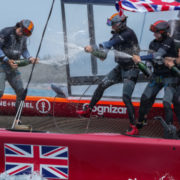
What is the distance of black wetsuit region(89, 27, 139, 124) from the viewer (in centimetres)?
308

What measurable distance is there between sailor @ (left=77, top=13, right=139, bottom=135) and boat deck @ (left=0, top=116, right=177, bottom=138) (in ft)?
0.55

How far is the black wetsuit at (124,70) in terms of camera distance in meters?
3.08

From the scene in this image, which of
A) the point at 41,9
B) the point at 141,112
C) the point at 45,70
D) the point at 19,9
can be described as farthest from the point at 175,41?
the point at 19,9

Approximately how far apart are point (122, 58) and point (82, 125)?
0.74 meters

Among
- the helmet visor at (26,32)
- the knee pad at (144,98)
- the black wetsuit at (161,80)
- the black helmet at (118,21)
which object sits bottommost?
the knee pad at (144,98)

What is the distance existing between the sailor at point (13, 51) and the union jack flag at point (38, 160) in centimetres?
70

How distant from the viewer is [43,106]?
3.91 metres

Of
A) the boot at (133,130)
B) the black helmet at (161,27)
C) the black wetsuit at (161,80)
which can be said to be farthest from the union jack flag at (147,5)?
the boot at (133,130)

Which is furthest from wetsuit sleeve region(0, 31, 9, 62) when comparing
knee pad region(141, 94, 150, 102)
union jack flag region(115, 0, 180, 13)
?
knee pad region(141, 94, 150, 102)

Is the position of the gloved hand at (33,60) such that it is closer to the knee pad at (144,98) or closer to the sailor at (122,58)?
the sailor at (122,58)

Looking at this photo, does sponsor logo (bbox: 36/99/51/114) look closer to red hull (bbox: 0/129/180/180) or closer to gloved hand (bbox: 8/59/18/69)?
gloved hand (bbox: 8/59/18/69)

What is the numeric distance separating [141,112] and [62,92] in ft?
2.58

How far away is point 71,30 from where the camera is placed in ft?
11.3

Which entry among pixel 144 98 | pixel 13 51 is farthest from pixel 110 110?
pixel 13 51
